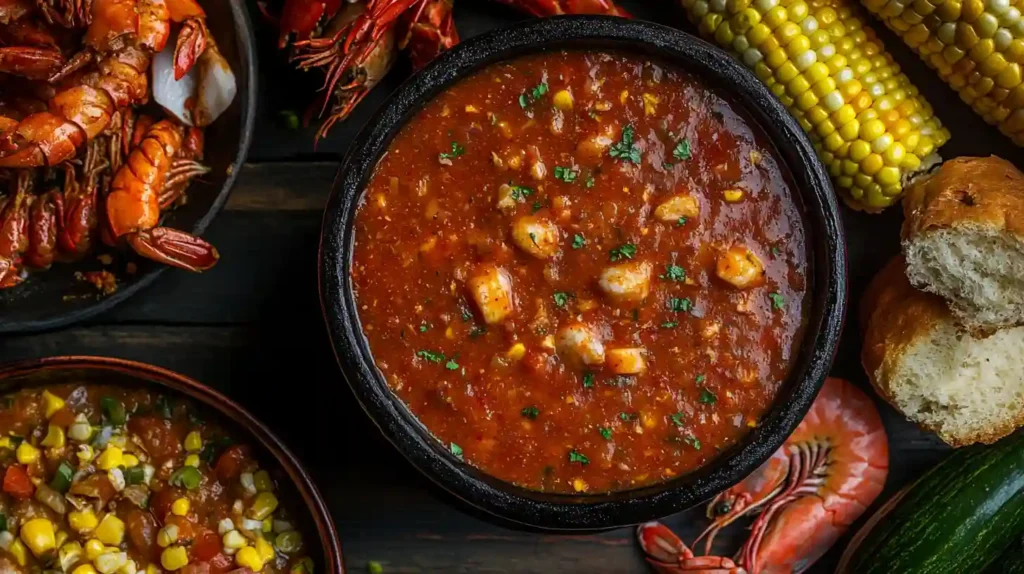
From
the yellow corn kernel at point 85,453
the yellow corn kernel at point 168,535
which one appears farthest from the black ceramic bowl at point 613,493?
the yellow corn kernel at point 85,453

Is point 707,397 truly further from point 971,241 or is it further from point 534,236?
point 971,241

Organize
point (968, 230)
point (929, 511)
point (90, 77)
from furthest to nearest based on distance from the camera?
point (929, 511) < point (90, 77) < point (968, 230)

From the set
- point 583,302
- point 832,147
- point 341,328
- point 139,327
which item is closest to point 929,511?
point 832,147

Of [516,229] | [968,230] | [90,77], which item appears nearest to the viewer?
[516,229]

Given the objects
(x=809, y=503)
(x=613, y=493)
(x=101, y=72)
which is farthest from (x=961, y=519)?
(x=101, y=72)

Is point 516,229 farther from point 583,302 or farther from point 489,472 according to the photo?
point 489,472
